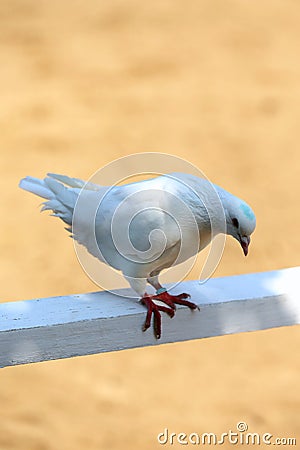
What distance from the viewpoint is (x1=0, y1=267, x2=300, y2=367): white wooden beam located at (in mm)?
1655

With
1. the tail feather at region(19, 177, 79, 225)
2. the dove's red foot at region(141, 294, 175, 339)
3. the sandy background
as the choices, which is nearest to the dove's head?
the dove's red foot at region(141, 294, 175, 339)

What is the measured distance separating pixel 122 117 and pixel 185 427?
2.85 metres

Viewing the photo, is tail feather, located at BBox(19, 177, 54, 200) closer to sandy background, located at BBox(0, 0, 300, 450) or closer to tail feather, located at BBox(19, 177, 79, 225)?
tail feather, located at BBox(19, 177, 79, 225)

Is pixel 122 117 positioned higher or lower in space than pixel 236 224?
higher

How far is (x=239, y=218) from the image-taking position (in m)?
1.85

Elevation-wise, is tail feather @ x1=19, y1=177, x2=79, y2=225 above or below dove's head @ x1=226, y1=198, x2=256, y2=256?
above

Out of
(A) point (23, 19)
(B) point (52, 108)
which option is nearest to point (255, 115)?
(B) point (52, 108)

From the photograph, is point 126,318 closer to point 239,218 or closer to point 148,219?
point 148,219

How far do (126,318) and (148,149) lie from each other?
133 inches

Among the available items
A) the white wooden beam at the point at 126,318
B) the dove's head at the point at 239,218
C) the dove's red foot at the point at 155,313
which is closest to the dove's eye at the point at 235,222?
the dove's head at the point at 239,218

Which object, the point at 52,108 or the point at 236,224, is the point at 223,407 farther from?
the point at 52,108

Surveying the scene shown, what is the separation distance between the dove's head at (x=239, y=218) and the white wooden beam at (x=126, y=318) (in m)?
0.12

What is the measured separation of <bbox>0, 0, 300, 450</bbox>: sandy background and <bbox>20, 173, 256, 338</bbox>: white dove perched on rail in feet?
4.19

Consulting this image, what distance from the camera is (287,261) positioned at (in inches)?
162
